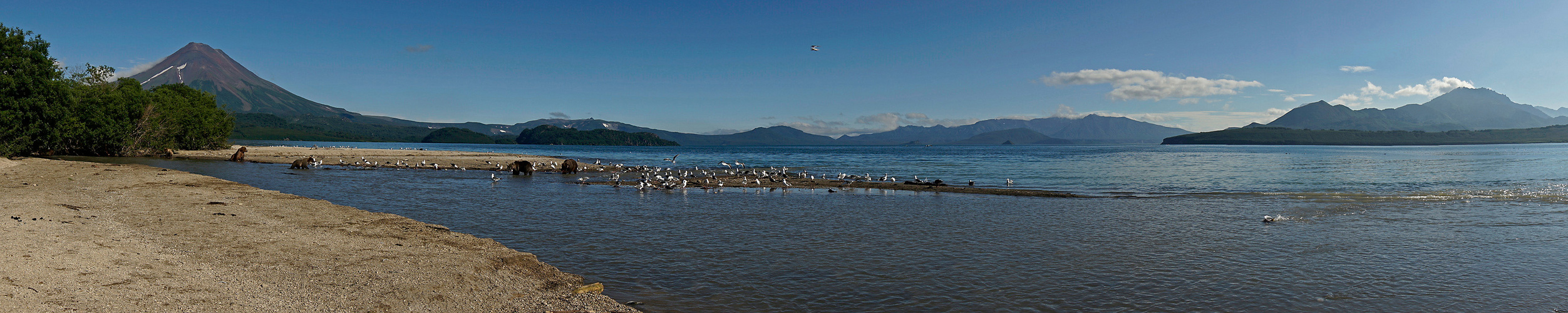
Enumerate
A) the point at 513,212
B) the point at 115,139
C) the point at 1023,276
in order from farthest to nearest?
the point at 115,139
the point at 513,212
the point at 1023,276

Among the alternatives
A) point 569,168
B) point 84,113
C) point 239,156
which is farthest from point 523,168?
point 84,113

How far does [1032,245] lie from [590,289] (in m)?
8.07

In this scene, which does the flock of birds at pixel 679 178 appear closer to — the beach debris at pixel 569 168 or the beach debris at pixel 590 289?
the beach debris at pixel 569 168

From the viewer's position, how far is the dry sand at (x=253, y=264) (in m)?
6.88

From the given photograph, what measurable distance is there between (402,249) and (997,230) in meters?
11.3

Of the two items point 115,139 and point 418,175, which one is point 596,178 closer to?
point 418,175

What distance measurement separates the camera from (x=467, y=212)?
56.1 ft

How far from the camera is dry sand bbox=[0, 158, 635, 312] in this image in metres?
6.88

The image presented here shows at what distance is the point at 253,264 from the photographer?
28.6ft

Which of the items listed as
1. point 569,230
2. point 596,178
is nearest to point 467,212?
point 569,230

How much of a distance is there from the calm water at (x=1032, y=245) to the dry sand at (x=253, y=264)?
1192 mm

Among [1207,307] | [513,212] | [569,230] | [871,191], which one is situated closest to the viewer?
[1207,307]

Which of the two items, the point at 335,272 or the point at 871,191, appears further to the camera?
the point at 871,191

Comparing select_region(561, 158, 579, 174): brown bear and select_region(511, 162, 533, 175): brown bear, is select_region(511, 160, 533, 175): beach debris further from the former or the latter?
select_region(561, 158, 579, 174): brown bear
